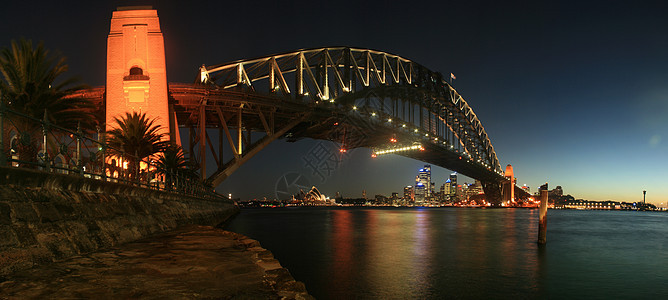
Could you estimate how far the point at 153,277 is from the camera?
678cm

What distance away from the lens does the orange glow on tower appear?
32.7 metres

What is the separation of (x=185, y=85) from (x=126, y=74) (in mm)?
6012

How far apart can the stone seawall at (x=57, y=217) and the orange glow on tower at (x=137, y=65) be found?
22.3 meters

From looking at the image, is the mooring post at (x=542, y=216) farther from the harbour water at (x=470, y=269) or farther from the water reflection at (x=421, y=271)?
the water reflection at (x=421, y=271)

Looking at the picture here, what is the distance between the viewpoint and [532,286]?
51.9ft

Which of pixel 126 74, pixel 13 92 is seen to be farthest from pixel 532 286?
pixel 126 74

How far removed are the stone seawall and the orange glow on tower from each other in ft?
73.1

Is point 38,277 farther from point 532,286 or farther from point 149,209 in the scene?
point 532,286

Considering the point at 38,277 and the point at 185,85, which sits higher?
the point at 185,85

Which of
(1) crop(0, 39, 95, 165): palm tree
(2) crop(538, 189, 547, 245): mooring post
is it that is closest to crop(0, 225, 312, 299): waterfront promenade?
(1) crop(0, 39, 95, 165): palm tree

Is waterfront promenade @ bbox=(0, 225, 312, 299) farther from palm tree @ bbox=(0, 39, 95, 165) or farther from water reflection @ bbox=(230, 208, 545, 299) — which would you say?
palm tree @ bbox=(0, 39, 95, 165)

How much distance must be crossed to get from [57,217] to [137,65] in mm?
28672

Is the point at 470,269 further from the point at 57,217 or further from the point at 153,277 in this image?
the point at 57,217

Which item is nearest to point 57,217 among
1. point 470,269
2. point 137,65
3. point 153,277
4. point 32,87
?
point 153,277
